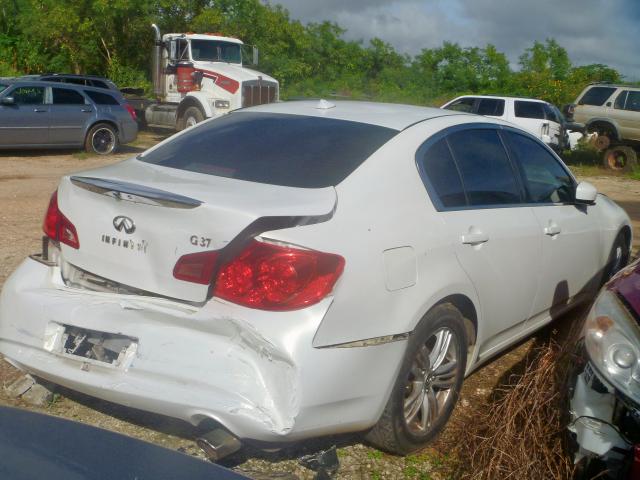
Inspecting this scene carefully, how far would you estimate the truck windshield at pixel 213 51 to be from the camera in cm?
2045

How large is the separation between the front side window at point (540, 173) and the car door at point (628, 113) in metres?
14.9

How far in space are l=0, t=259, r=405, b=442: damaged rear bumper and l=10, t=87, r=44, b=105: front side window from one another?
44.2 ft

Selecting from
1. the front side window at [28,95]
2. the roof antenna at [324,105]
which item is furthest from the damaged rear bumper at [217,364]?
the front side window at [28,95]

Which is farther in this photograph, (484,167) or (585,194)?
(585,194)

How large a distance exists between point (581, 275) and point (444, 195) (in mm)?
1839

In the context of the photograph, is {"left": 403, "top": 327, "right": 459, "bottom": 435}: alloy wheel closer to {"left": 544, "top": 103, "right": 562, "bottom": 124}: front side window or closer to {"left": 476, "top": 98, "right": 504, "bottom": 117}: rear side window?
{"left": 476, "top": 98, "right": 504, "bottom": 117}: rear side window

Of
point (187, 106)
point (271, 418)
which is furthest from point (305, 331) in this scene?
point (187, 106)

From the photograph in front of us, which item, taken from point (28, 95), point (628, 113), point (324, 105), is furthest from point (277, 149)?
point (628, 113)

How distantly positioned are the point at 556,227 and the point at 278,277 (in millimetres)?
2321

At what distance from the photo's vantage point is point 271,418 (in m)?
3.08

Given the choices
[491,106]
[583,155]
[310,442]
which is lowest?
[583,155]

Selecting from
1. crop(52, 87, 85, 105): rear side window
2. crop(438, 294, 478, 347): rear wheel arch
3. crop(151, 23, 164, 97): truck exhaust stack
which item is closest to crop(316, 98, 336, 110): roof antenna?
crop(438, 294, 478, 347): rear wheel arch

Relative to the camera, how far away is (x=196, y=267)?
329 cm

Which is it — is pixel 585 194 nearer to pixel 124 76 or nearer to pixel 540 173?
pixel 540 173
